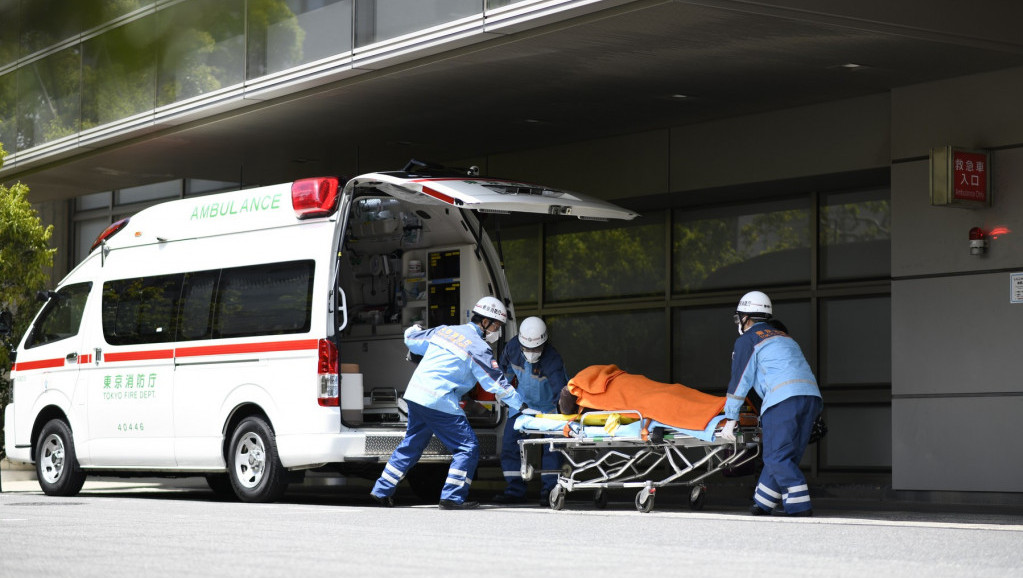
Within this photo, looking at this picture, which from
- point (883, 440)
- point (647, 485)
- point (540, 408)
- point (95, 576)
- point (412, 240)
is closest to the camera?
point (95, 576)

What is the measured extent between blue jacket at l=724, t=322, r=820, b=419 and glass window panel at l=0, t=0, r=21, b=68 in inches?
238

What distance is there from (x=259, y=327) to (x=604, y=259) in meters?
5.71

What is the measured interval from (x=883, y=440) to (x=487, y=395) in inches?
167

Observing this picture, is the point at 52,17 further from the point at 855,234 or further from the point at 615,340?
the point at 615,340

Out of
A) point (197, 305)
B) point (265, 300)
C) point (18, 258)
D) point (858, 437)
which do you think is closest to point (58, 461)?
point (197, 305)

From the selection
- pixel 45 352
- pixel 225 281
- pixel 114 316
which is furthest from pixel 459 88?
pixel 45 352

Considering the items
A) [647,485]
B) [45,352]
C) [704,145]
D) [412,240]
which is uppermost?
[704,145]

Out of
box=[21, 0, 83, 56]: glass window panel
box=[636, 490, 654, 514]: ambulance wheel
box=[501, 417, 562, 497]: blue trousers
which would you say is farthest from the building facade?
box=[21, 0, 83, 56]: glass window panel

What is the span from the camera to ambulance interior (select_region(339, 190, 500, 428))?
1313 cm

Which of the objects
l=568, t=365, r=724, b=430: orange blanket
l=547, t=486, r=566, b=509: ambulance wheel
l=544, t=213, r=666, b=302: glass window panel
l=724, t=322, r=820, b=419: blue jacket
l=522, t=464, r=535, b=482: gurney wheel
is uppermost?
l=544, t=213, r=666, b=302: glass window panel

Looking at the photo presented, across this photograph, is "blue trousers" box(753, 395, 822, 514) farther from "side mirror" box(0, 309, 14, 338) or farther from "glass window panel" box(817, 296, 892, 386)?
Result: "side mirror" box(0, 309, 14, 338)

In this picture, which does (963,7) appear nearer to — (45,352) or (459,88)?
(459,88)

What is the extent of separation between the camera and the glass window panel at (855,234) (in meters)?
14.7

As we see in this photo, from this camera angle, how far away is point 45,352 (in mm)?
14781
